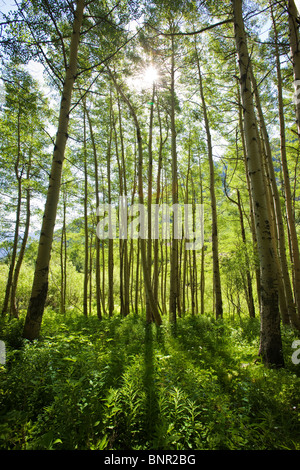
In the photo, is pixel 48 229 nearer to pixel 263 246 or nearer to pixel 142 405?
pixel 142 405

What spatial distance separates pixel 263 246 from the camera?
11.3ft

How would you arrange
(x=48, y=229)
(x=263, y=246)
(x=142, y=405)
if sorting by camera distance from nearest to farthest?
1. (x=142, y=405)
2. (x=263, y=246)
3. (x=48, y=229)

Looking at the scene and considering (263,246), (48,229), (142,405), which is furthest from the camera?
(48,229)

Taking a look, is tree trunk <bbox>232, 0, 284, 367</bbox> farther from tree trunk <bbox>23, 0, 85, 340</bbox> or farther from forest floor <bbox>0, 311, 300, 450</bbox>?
tree trunk <bbox>23, 0, 85, 340</bbox>

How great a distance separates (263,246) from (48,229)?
13.2ft

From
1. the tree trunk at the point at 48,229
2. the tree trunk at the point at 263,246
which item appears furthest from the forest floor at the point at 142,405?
the tree trunk at the point at 48,229

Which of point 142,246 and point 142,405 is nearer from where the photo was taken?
point 142,405

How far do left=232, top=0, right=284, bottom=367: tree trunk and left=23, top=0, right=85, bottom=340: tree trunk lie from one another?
363 centimetres

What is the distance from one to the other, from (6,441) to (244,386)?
9.07ft

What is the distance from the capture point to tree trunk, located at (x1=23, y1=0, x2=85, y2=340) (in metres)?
3.54

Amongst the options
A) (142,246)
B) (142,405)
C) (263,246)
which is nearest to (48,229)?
(142,405)

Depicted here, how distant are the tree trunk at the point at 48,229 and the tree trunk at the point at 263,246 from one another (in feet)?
11.9
